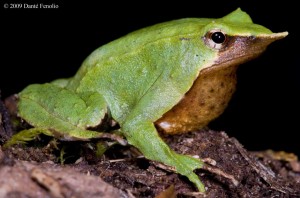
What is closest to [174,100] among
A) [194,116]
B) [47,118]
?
[194,116]

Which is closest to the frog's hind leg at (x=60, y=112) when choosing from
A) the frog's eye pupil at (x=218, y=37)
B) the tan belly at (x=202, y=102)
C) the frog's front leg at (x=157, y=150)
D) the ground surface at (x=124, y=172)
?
the ground surface at (x=124, y=172)

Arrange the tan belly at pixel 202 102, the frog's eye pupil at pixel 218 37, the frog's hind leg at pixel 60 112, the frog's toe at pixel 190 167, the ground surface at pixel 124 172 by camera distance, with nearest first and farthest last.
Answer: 1. the ground surface at pixel 124 172
2. the frog's toe at pixel 190 167
3. the frog's hind leg at pixel 60 112
4. the frog's eye pupil at pixel 218 37
5. the tan belly at pixel 202 102

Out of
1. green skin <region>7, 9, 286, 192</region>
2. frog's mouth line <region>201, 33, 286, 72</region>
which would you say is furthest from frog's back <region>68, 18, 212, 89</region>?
frog's mouth line <region>201, 33, 286, 72</region>

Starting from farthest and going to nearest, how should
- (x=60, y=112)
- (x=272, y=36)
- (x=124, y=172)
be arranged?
(x=60, y=112) < (x=272, y=36) < (x=124, y=172)

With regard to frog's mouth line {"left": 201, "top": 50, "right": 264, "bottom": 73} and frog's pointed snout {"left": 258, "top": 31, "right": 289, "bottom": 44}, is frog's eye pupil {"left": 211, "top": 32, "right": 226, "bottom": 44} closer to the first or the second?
frog's mouth line {"left": 201, "top": 50, "right": 264, "bottom": 73}

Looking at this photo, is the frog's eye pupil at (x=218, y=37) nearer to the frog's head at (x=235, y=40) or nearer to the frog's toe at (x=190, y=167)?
the frog's head at (x=235, y=40)

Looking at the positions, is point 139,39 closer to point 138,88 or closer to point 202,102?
point 138,88

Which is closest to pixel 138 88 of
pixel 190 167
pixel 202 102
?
pixel 202 102
